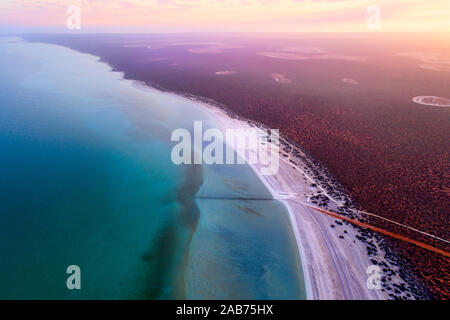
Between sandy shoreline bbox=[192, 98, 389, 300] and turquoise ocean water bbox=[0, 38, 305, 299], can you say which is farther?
turquoise ocean water bbox=[0, 38, 305, 299]

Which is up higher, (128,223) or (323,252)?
→ (128,223)

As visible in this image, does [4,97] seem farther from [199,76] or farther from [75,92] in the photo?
[199,76]

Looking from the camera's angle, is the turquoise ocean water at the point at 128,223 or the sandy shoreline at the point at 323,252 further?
the turquoise ocean water at the point at 128,223
